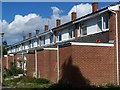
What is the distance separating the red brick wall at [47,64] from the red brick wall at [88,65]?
3325 millimetres

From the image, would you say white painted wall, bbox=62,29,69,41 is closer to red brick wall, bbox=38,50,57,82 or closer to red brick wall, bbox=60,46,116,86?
red brick wall, bbox=38,50,57,82

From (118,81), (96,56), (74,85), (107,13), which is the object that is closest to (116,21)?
(107,13)

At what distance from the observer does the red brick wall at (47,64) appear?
24.3m

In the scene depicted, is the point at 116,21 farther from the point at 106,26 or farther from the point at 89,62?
the point at 89,62

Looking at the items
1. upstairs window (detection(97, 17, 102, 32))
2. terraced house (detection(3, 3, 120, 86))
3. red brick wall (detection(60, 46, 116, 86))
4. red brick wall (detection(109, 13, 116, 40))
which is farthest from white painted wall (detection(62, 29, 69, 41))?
red brick wall (detection(60, 46, 116, 86))

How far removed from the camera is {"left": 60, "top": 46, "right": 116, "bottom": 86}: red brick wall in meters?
19.8

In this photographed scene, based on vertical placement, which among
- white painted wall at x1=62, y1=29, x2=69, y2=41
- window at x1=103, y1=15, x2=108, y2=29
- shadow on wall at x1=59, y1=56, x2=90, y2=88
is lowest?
shadow on wall at x1=59, y1=56, x2=90, y2=88

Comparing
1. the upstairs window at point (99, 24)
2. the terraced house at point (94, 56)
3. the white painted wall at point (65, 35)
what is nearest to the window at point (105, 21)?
the terraced house at point (94, 56)

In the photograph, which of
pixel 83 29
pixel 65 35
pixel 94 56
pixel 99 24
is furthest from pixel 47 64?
pixel 65 35

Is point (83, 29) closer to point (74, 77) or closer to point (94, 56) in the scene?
point (94, 56)

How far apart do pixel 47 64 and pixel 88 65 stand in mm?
6496

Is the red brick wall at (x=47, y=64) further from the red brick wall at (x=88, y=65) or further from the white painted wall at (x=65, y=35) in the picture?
the white painted wall at (x=65, y=35)

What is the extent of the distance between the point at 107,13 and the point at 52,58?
625cm

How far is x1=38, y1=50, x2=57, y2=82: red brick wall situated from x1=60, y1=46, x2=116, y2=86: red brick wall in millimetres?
3325
